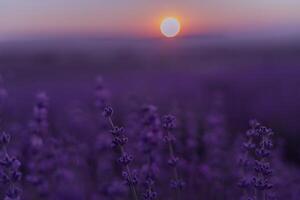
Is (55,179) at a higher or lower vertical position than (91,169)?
lower

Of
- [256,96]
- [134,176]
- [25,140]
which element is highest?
[256,96]

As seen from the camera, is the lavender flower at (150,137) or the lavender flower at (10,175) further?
the lavender flower at (150,137)

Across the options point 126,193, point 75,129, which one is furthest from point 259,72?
point 126,193

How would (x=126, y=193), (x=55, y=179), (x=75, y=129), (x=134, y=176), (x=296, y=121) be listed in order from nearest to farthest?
1. (x=134, y=176)
2. (x=55, y=179)
3. (x=126, y=193)
4. (x=75, y=129)
5. (x=296, y=121)

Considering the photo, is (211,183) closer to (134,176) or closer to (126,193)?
(126,193)

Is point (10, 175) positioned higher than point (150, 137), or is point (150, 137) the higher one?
point (150, 137)

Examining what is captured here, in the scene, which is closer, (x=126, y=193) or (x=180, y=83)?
(x=126, y=193)

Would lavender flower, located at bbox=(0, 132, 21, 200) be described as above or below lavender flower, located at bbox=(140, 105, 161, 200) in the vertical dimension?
below

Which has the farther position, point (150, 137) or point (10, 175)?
point (150, 137)

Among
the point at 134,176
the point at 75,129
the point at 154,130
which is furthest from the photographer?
the point at 75,129

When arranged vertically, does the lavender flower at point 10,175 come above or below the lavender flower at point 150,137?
below

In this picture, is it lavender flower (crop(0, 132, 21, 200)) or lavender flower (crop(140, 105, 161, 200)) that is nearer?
lavender flower (crop(0, 132, 21, 200))
